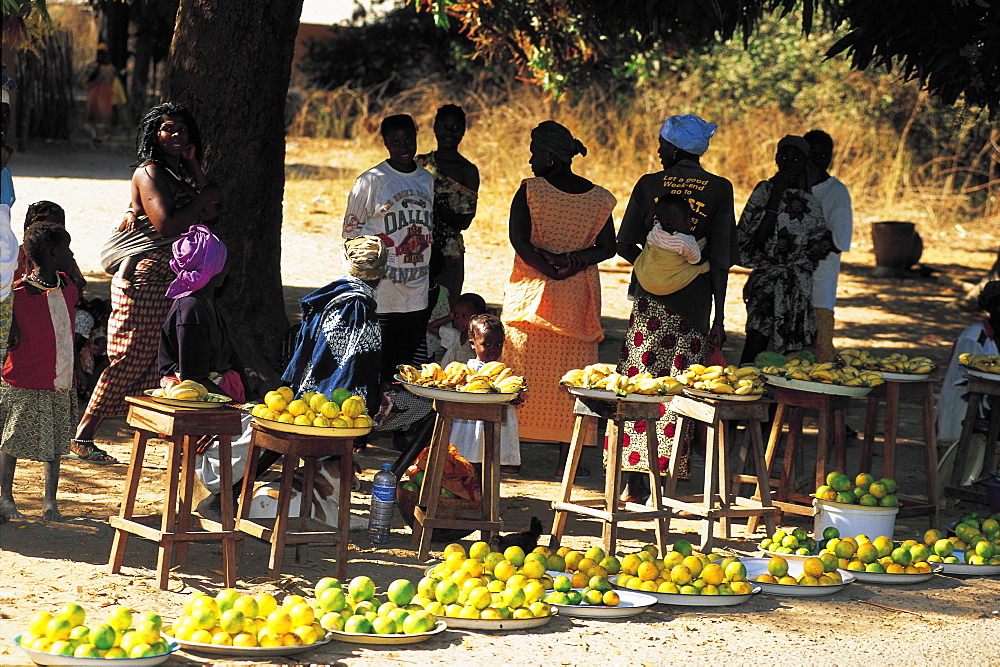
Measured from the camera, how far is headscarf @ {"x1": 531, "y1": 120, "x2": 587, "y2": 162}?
6.86m

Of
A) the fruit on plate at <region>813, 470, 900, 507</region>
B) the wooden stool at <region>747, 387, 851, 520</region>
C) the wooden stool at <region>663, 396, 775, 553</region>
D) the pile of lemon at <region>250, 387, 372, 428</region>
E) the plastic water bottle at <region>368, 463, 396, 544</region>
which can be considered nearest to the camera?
the pile of lemon at <region>250, 387, 372, 428</region>

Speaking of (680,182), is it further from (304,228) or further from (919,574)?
(304,228)

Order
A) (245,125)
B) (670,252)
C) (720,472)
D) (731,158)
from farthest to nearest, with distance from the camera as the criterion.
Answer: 1. (731,158)
2. (245,125)
3. (670,252)
4. (720,472)

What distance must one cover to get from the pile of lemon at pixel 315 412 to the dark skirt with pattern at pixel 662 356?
1.96 meters

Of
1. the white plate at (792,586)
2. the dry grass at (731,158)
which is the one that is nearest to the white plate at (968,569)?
the white plate at (792,586)

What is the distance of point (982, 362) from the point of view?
6816 millimetres

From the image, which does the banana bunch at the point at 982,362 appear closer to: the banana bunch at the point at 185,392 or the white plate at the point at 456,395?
the white plate at the point at 456,395

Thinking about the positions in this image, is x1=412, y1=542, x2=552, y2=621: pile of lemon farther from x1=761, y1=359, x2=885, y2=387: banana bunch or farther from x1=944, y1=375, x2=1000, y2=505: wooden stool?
x1=944, y1=375, x2=1000, y2=505: wooden stool

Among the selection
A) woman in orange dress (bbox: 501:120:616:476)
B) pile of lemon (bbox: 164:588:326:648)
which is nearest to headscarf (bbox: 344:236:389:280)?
woman in orange dress (bbox: 501:120:616:476)

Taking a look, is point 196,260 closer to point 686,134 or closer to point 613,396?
point 613,396

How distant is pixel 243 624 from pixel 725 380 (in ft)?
8.95

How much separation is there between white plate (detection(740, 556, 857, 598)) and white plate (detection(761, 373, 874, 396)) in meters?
0.95

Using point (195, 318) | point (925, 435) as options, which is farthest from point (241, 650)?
point (925, 435)

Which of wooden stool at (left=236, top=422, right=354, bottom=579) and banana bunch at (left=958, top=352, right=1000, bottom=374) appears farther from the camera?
banana bunch at (left=958, top=352, right=1000, bottom=374)
